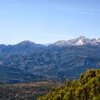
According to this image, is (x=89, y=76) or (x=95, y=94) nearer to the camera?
(x=95, y=94)

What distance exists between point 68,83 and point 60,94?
7.56 m

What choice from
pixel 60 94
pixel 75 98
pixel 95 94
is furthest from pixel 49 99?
pixel 95 94

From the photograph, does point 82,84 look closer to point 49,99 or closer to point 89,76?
point 89,76

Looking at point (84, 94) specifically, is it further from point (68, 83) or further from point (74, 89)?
point (68, 83)

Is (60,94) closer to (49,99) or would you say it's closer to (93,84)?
(49,99)

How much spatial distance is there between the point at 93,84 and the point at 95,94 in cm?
222

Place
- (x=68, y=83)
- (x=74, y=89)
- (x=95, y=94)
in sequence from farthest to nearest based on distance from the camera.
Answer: (x=68, y=83)
(x=74, y=89)
(x=95, y=94)

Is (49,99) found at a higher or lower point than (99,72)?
lower

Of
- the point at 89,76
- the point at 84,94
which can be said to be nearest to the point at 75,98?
the point at 84,94

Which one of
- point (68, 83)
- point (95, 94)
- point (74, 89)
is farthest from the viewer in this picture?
point (68, 83)

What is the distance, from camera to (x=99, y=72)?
69.1 m

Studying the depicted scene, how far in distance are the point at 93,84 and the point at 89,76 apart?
7.55 metres

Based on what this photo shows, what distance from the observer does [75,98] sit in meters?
65.1

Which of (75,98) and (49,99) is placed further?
(49,99)
